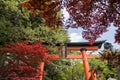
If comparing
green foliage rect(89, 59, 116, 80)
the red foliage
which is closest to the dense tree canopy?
the red foliage

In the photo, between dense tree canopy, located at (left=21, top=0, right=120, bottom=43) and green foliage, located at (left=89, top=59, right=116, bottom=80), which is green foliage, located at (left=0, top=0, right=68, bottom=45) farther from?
dense tree canopy, located at (left=21, top=0, right=120, bottom=43)

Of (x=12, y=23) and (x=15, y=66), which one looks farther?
(x=12, y=23)

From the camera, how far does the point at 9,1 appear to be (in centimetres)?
1462

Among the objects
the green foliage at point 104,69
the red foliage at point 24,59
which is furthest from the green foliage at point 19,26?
the green foliage at point 104,69

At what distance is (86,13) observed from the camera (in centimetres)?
572

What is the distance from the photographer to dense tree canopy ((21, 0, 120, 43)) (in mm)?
5426

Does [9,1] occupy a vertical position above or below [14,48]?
above

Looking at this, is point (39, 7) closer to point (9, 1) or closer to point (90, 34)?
point (90, 34)

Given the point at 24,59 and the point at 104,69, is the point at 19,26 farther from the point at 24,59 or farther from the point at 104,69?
the point at 104,69

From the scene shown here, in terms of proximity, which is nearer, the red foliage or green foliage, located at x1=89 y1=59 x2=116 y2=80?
the red foliage

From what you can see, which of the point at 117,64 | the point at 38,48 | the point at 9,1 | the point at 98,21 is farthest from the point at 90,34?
the point at 9,1

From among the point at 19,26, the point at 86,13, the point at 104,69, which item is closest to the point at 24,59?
the point at 19,26

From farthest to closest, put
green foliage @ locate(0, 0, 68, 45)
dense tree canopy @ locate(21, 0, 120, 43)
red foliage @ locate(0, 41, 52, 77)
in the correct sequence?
1. green foliage @ locate(0, 0, 68, 45)
2. red foliage @ locate(0, 41, 52, 77)
3. dense tree canopy @ locate(21, 0, 120, 43)

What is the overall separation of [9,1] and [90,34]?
926 cm
